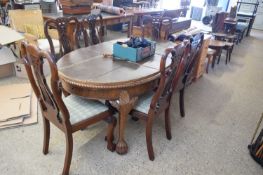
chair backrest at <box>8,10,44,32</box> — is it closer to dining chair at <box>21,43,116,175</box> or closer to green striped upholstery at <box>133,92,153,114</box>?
dining chair at <box>21,43,116,175</box>

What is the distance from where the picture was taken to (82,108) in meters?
1.58

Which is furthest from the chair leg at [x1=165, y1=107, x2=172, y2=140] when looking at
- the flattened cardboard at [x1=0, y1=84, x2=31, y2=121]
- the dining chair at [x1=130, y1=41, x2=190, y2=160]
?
the flattened cardboard at [x1=0, y1=84, x2=31, y2=121]

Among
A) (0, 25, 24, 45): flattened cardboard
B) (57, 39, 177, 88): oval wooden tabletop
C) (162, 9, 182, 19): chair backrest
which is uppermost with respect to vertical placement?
(162, 9, 182, 19): chair backrest

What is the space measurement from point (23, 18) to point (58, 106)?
8.28 feet

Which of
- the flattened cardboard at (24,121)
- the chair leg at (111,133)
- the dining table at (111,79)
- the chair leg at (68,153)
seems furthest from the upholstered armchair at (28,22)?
the chair leg at (68,153)

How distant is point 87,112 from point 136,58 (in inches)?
24.3

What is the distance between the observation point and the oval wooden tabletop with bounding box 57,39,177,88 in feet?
4.73

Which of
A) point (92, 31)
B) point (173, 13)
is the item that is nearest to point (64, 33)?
point (92, 31)

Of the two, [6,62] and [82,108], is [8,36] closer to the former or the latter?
[6,62]

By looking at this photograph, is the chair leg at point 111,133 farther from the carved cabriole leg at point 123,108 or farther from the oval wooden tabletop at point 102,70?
the oval wooden tabletop at point 102,70

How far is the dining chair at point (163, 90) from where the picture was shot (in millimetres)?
1403

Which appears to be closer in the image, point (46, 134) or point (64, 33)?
point (46, 134)

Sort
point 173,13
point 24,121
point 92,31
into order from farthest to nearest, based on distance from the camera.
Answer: point 173,13 → point 92,31 → point 24,121

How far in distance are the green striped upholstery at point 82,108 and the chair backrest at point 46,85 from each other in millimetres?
115
